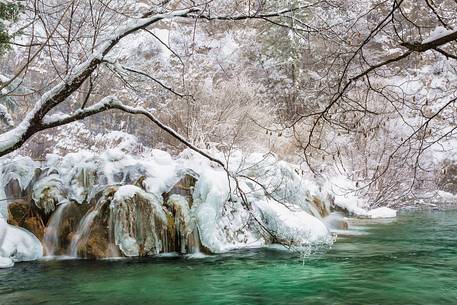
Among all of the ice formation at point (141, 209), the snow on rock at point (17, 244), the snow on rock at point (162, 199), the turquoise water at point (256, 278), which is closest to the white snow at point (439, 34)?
the turquoise water at point (256, 278)

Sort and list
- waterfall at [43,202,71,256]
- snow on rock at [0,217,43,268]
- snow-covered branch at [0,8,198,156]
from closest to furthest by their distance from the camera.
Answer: snow-covered branch at [0,8,198,156] → snow on rock at [0,217,43,268] → waterfall at [43,202,71,256]

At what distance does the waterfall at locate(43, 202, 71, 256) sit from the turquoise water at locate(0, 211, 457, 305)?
0.75 metres

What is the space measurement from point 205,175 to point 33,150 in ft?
38.9

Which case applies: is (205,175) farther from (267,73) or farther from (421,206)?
(267,73)

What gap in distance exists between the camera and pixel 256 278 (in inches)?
279

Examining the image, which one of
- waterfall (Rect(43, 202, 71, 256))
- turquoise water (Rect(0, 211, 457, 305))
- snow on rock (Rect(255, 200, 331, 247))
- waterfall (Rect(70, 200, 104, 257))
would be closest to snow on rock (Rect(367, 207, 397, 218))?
turquoise water (Rect(0, 211, 457, 305))

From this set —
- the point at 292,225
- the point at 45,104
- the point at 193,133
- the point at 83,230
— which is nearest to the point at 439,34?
the point at 45,104

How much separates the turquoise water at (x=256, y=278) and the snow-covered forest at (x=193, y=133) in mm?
717

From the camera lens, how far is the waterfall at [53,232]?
9321 millimetres

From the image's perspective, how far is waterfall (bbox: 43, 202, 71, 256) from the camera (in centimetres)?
932

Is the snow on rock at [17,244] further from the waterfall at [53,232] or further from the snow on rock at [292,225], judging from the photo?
the snow on rock at [292,225]

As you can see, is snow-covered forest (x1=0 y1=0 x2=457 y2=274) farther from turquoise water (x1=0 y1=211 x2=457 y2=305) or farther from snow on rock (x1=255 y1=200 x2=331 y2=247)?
turquoise water (x1=0 y1=211 x2=457 y2=305)

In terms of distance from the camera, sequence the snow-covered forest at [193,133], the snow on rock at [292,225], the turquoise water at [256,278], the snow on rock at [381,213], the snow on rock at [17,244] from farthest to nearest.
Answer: the snow on rock at [381,213], the snow on rock at [292,225], the snow on rock at [17,244], the turquoise water at [256,278], the snow-covered forest at [193,133]

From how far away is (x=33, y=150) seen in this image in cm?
1927
